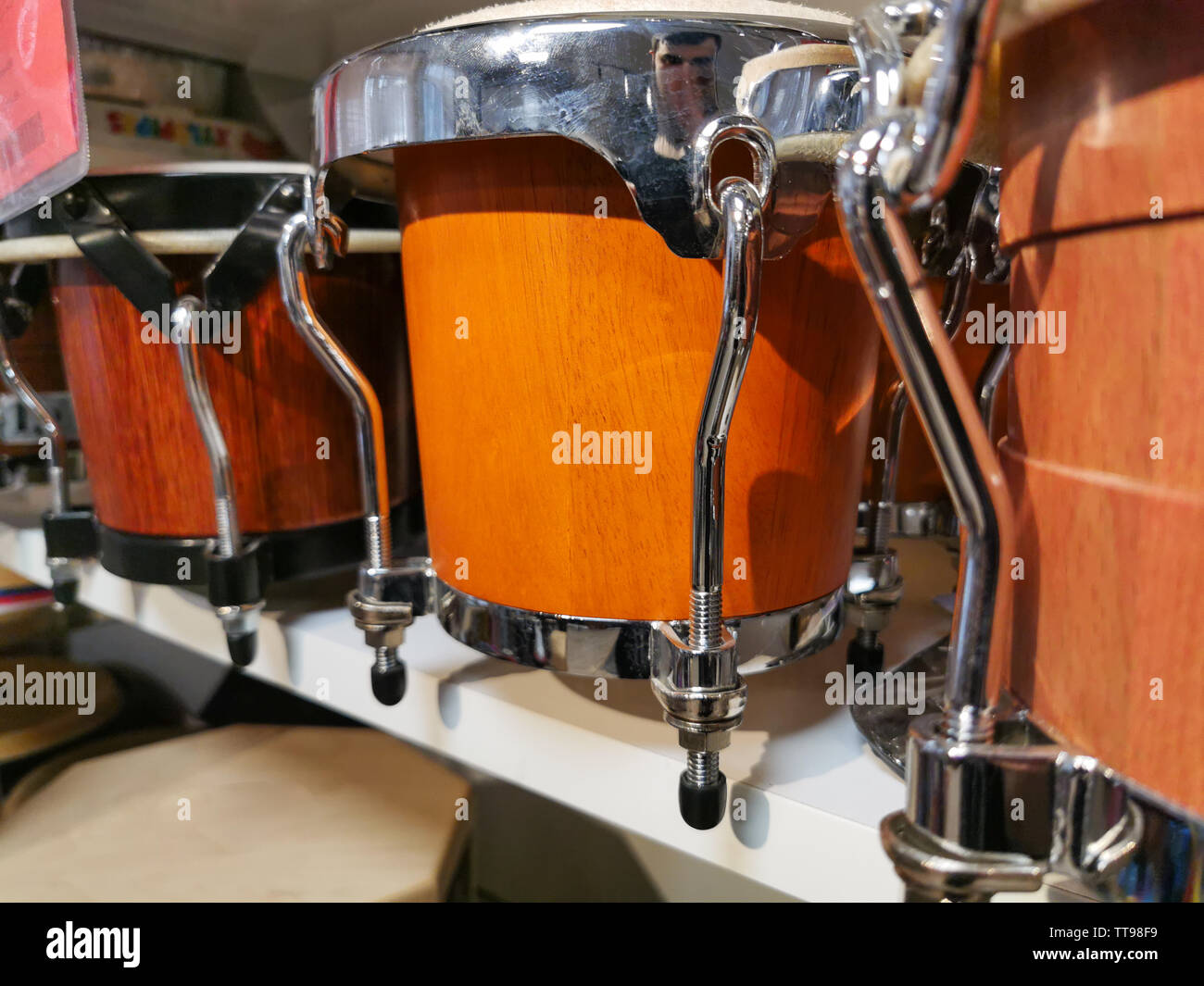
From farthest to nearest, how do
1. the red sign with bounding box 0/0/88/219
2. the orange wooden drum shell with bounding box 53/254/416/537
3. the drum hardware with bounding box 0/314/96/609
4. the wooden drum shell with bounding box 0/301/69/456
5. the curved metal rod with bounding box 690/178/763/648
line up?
1. the wooden drum shell with bounding box 0/301/69/456
2. the drum hardware with bounding box 0/314/96/609
3. the orange wooden drum shell with bounding box 53/254/416/537
4. the red sign with bounding box 0/0/88/219
5. the curved metal rod with bounding box 690/178/763/648

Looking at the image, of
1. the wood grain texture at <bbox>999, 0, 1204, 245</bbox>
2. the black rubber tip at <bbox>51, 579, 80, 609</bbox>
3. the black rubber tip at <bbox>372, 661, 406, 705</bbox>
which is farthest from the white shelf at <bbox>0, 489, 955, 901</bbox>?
the wood grain texture at <bbox>999, 0, 1204, 245</bbox>

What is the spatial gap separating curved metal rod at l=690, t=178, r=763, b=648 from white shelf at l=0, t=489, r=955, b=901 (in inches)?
3.7

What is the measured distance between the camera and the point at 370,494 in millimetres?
433

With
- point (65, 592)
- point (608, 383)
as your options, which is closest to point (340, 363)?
point (608, 383)

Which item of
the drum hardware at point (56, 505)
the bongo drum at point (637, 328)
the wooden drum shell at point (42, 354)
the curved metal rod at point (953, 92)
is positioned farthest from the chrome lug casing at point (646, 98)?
the wooden drum shell at point (42, 354)

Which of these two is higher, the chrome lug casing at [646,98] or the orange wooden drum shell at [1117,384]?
the chrome lug casing at [646,98]

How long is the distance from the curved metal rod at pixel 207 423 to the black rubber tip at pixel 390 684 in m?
0.12

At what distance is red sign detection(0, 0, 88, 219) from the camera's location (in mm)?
398

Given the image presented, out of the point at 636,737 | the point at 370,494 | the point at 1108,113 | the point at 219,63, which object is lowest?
the point at 636,737

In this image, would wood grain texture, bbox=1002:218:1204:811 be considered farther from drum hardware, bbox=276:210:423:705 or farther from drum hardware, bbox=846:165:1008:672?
drum hardware, bbox=276:210:423:705

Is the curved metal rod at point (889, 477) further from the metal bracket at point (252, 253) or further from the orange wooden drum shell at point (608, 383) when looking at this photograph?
the metal bracket at point (252, 253)

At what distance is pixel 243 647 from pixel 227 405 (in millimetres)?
141

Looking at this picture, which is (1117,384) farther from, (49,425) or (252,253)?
(49,425)

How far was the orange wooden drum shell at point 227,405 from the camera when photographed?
1.65 feet
